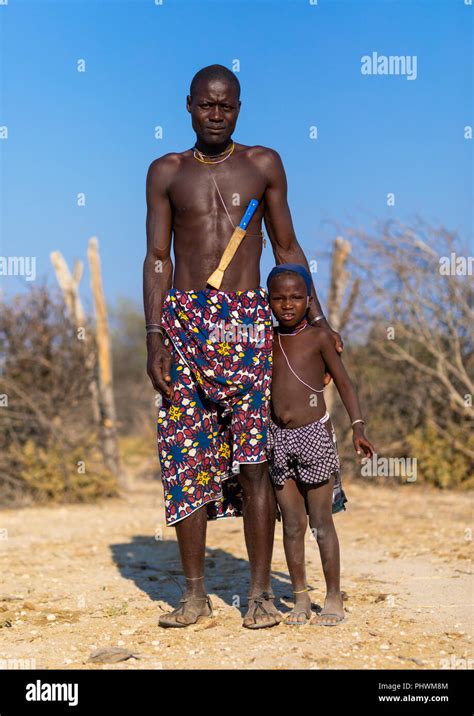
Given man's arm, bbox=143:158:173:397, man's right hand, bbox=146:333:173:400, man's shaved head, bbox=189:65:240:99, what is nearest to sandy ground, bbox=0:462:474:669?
man's right hand, bbox=146:333:173:400

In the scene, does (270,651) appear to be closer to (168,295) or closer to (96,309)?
(168,295)

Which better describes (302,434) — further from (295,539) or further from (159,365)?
(159,365)

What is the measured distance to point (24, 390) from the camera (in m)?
9.58

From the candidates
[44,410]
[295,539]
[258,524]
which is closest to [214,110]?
[258,524]

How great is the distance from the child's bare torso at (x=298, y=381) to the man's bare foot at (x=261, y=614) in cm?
83

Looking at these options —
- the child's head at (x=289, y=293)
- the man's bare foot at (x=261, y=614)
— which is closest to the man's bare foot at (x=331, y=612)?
the man's bare foot at (x=261, y=614)

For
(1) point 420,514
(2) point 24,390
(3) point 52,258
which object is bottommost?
(1) point 420,514

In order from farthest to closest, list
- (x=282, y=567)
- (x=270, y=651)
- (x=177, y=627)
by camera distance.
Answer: (x=282, y=567)
(x=177, y=627)
(x=270, y=651)

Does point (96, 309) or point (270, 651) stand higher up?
point (96, 309)

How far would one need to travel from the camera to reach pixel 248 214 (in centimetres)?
434

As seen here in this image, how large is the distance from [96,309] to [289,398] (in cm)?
673

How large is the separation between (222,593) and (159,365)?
1.54 m

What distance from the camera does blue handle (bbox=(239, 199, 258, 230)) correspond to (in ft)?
14.2
